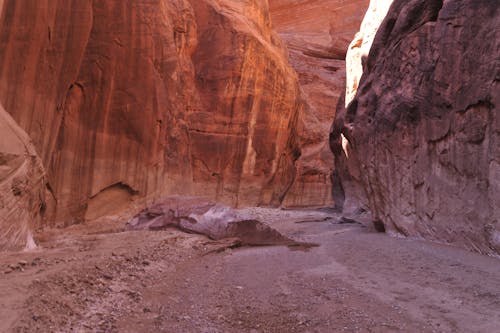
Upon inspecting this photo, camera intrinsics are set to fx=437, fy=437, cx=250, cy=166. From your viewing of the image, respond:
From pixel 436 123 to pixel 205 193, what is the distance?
14.3m

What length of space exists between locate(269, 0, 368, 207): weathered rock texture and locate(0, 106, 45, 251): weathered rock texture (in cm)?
2328

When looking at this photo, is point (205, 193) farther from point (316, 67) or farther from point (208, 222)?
point (316, 67)

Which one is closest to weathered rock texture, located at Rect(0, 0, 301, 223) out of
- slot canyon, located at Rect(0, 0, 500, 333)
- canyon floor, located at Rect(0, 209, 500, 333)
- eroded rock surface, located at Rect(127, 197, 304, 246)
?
slot canyon, located at Rect(0, 0, 500, 333)

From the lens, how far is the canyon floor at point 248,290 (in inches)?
163

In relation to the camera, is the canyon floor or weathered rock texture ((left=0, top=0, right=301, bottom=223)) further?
weathered rock texture ((left=0, top=0, right=301, bottom=223))

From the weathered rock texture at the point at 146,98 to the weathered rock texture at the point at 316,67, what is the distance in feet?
24.7

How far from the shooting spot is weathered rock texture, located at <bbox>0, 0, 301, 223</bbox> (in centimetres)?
1068

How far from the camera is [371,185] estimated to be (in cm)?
1174

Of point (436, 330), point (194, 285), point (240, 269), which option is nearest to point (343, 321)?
point (436, 330)

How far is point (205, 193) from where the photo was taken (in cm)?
2136

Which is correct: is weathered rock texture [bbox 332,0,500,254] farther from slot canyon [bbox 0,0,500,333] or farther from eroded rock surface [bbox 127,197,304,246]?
eroded rock surface [bbox 127,197,304,246]

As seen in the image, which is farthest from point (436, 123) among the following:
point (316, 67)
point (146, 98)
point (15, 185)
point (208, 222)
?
point (316, 67)

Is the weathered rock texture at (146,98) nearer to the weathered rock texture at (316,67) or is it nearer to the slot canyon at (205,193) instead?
the slot canyon at (205,193)

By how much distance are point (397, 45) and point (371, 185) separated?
144 inches
